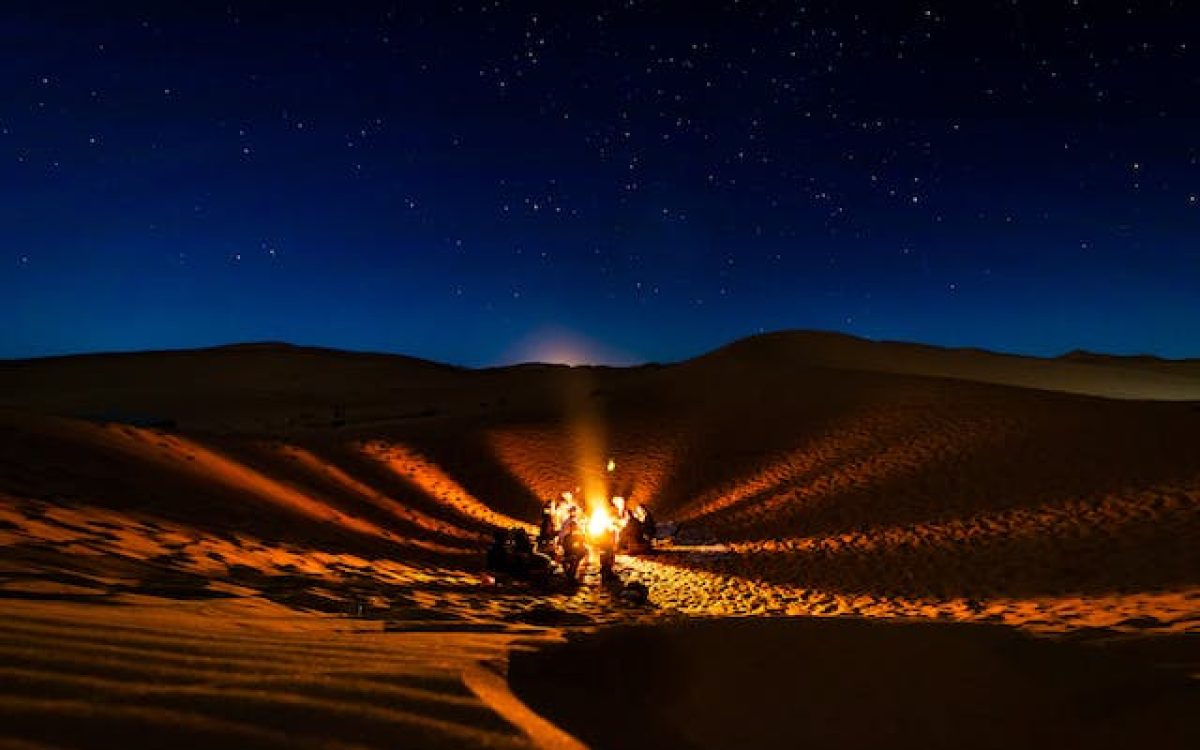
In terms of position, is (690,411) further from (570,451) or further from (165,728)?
(165,728)

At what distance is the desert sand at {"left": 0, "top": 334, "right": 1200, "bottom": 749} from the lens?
10.8 ft

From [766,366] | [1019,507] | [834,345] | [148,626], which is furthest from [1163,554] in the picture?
[834,345]

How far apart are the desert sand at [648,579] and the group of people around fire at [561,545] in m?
0.47

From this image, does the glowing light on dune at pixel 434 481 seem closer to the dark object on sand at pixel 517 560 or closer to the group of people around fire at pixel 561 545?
the group of people around fire at pixel 561 545

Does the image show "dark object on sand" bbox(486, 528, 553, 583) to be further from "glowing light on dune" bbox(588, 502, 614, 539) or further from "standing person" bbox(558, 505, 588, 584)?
"glowing light on dune" bbox(588, 502, 614, 539)

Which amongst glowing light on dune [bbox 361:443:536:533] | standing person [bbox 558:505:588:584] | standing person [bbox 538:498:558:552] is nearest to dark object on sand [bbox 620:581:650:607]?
standing person [bbox 558:505:588:584]

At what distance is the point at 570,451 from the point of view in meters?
27.4

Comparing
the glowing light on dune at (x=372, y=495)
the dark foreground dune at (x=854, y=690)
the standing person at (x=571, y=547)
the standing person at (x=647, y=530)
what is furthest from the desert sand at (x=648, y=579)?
the standing person at (x=647, y=530)

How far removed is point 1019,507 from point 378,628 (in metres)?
15.0

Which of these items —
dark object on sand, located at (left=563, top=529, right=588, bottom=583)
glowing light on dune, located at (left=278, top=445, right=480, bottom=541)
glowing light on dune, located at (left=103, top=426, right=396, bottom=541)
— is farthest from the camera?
glowing light on dune, located at (left=278, top=445, right=480, bottom=541)

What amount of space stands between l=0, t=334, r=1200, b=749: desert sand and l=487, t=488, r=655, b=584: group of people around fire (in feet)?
1.53

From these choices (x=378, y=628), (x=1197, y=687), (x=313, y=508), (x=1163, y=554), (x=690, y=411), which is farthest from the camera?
(x=690, y=411)

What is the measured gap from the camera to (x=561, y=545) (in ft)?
41.0

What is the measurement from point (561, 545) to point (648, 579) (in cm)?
212
